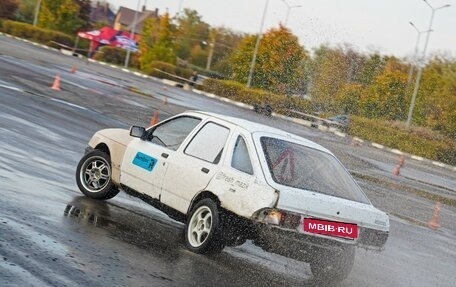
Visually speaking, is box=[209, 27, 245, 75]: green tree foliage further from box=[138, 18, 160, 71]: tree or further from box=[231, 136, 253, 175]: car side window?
box=[231, 136, 253, 175]: car side window

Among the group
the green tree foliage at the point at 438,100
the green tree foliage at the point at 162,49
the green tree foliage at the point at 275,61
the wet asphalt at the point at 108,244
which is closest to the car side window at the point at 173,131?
the wet asphalt at the point at 108,244

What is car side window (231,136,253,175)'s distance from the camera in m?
8.42

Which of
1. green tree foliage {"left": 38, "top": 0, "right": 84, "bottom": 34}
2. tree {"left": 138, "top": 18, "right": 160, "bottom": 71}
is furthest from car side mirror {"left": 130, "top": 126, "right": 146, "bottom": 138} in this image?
green tree foliage {"left": 38, "top": 0, "right": 84, "bottom": 34}

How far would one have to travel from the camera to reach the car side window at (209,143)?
8844 mm

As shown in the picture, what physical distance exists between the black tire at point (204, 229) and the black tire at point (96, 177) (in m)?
2.05

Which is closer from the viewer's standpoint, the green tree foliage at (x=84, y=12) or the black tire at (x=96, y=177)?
the black tire at (x=96, y=177)

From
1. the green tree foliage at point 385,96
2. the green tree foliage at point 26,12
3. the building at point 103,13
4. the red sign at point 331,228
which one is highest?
the building at point 103,13

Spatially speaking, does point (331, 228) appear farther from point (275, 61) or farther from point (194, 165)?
point (275, 61)

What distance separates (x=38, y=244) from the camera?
7152 mm

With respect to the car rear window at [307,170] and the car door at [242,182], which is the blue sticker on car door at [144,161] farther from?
the car rear window at [307,170]

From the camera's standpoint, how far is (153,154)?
31.3 feet

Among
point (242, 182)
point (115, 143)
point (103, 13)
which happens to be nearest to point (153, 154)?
point (115, 143)

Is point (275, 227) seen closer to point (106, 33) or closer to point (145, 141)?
point (145, 141)

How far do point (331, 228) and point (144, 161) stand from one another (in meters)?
2.55
